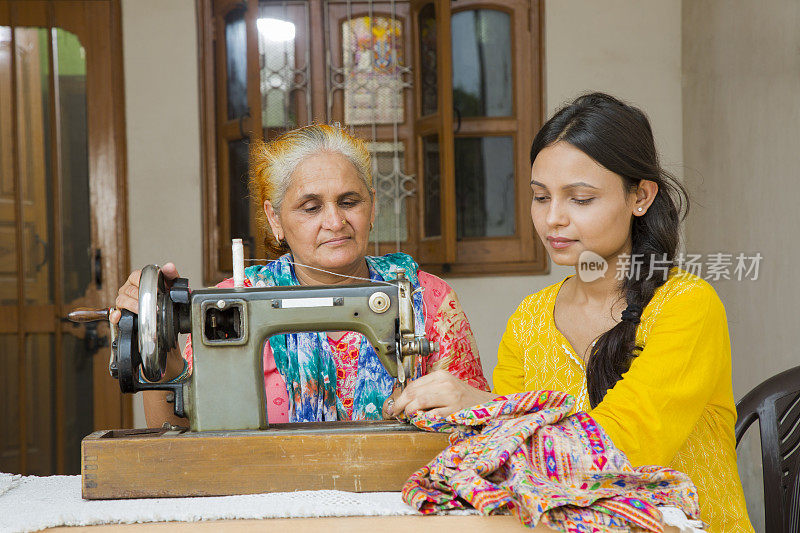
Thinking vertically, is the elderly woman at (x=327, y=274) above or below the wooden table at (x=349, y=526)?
above

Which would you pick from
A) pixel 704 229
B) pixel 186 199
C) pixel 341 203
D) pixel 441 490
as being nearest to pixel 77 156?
pixel 186 199

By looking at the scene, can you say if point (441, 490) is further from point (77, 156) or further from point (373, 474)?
point (77, 156)

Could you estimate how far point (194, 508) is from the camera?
1.28m

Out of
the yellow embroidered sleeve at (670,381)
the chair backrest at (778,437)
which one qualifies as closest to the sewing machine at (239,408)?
the yellow embroidered sleeve at (670,381)

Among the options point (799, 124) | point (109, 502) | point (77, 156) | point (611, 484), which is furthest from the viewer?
point (77, 156)

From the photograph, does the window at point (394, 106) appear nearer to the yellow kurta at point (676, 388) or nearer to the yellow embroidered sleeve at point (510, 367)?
the yellow embroidered sleeve at point (510, 367)

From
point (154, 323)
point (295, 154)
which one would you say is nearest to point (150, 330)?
point (154, 323)

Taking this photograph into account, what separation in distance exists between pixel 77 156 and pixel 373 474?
3.25 metres

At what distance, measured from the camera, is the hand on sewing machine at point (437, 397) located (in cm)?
147

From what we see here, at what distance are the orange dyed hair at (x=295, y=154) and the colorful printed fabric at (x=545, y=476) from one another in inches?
36.9

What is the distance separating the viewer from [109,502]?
135 cm

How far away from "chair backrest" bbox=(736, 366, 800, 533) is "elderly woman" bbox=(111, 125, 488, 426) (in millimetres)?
662

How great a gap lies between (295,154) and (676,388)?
1.08 metres

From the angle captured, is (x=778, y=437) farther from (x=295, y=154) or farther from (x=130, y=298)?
(x=130, y=298)
